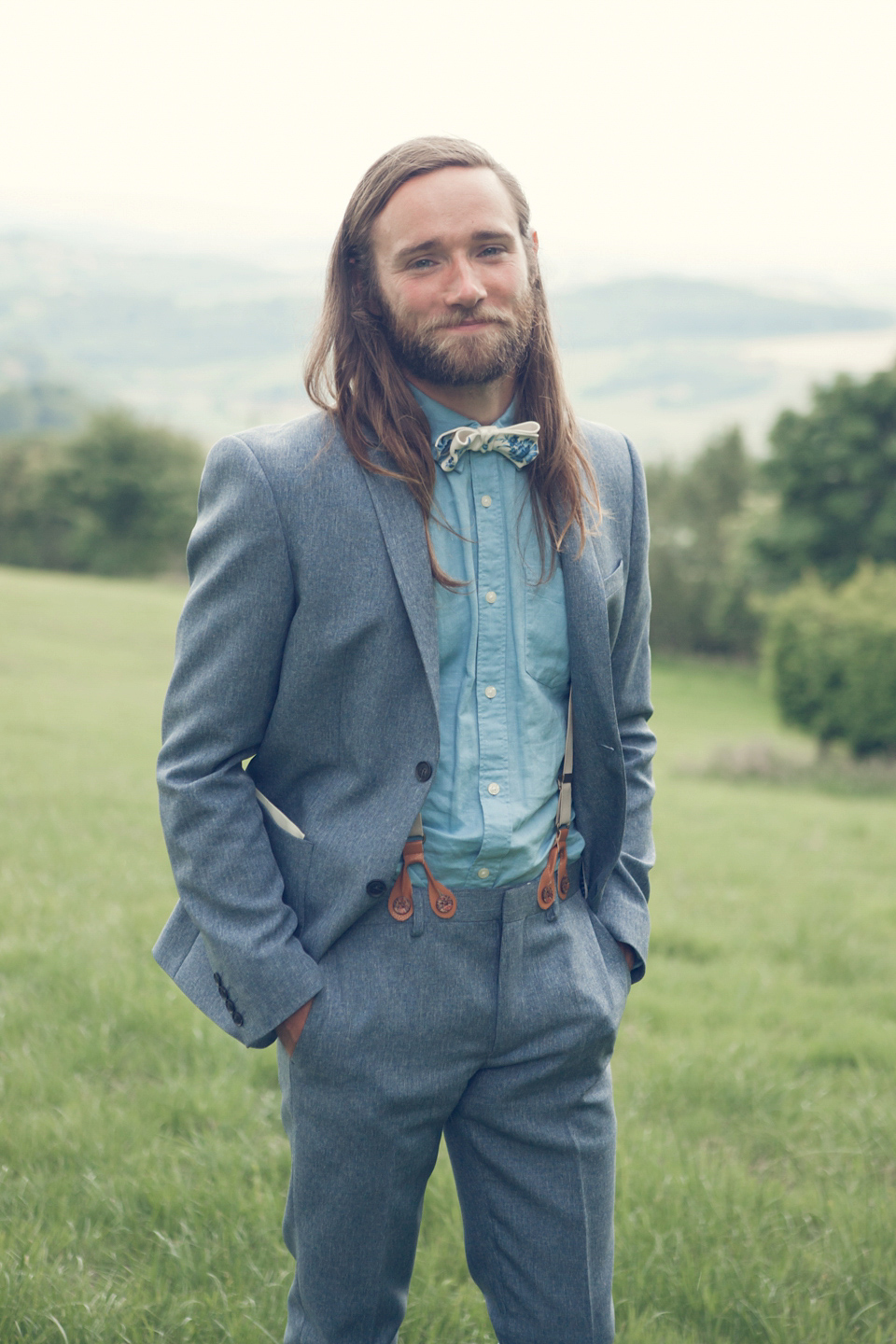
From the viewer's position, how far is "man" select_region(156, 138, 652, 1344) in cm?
207

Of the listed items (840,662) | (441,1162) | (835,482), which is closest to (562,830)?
(441,1162)

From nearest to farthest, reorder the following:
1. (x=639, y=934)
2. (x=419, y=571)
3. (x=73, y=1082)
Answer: (x=419, y=571) < (x=639, y=934) < (x=73, y=1082)

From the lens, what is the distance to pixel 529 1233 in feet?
7.16

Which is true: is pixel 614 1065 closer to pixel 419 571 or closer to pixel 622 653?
pixel 622 653

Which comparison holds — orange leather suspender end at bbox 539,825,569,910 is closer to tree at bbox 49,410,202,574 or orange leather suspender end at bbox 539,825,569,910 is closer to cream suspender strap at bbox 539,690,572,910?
cream suspender strap at bbox 539,690,572,910

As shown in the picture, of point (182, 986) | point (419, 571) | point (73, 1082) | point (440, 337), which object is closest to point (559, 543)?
point (419, 571)

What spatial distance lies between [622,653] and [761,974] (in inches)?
137

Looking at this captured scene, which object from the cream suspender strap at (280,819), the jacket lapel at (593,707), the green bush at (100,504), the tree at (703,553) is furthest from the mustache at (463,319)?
the green bush at (100,504)

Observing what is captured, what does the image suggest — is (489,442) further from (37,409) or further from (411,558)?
(37,409)

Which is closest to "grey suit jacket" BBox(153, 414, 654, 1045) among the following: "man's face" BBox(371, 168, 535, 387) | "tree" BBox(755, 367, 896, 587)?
"man's face" BBox(371, 168, 535, 387)

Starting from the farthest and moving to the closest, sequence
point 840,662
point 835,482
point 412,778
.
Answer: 1. point 835,482
2. point 840,662
3. point 412,778

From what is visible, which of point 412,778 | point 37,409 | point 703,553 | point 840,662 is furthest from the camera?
point 37,409

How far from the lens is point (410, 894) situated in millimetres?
2104

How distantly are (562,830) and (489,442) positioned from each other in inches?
31.1
